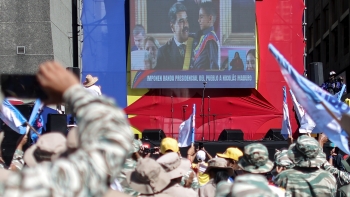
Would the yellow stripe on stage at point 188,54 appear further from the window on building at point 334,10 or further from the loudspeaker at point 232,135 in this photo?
the window on building at point 334,10

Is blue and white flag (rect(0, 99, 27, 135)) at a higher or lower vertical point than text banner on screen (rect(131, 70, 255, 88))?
lower

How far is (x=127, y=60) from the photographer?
19.2m

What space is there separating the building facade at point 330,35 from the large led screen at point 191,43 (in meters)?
19.0

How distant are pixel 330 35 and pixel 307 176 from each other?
39440mm

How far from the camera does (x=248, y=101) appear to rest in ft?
64.1

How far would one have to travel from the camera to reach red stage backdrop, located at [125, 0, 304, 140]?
63.6 feet

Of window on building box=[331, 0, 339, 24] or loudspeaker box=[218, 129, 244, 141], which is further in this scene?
window on building box=[331, 0, 339, 24]

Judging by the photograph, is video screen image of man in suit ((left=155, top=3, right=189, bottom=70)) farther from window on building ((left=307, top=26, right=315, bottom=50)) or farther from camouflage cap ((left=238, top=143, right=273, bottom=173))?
window on building ((left=307, top=26, right=315, bottom=50))

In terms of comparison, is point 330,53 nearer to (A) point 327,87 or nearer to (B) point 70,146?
(A) point 327,87

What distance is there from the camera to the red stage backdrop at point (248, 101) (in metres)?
19.4

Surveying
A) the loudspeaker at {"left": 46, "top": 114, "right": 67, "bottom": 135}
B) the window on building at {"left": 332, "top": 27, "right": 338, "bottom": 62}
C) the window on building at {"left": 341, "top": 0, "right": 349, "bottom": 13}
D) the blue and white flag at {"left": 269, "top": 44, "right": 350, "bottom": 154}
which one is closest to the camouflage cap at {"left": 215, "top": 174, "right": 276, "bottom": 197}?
the blue and white flag at {"left": 269, "top": 44, "right": 350, "bottom": 154}

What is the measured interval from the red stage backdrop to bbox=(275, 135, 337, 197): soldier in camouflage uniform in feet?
46.6

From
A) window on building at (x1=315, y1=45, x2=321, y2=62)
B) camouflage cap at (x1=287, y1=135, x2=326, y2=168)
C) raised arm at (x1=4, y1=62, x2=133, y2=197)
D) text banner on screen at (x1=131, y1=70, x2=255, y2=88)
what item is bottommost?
camouflage cap at (x1=287, y1=135, x2=326, y2=168)

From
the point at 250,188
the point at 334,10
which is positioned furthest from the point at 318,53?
the point at 250,188
